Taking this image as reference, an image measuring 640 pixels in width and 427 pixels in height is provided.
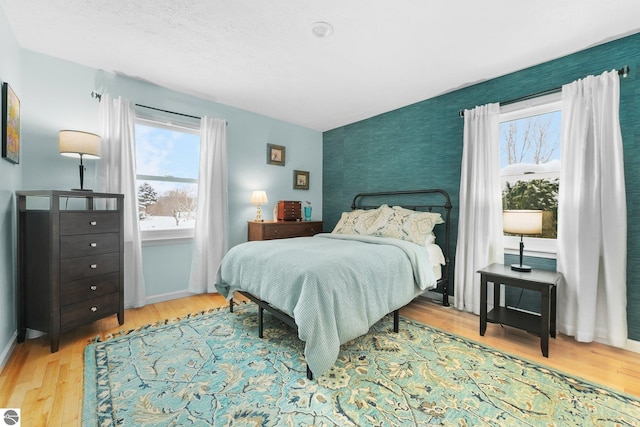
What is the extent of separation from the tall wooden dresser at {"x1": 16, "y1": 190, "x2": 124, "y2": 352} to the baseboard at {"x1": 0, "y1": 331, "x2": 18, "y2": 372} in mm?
43

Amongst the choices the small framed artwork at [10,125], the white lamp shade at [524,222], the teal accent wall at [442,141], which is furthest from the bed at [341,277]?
the small framed artwork at [10,125]

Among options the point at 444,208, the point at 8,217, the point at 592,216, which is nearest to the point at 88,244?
the point at 8,217

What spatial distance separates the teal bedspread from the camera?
1733mm

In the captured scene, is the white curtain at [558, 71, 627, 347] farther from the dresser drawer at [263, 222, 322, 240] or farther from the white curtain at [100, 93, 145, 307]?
the white curtain at [100, 93, 145, 307]

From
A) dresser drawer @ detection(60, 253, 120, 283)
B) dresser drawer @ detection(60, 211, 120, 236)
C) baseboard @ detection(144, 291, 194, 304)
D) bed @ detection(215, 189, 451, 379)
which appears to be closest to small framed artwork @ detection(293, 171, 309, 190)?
bed @ detection(215, 189, 451, 379)

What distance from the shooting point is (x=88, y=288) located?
2.30 m

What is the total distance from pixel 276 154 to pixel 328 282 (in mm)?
2898

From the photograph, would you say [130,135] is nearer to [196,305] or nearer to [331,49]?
[196,305]

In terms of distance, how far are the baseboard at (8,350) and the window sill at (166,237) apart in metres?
1.22

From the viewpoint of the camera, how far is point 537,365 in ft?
6.31

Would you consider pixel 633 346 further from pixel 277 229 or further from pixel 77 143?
pixel 77 143

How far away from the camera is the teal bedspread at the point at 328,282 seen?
1.73m

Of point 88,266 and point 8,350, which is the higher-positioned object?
point 88,266

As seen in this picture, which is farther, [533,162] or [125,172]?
[125,172]
